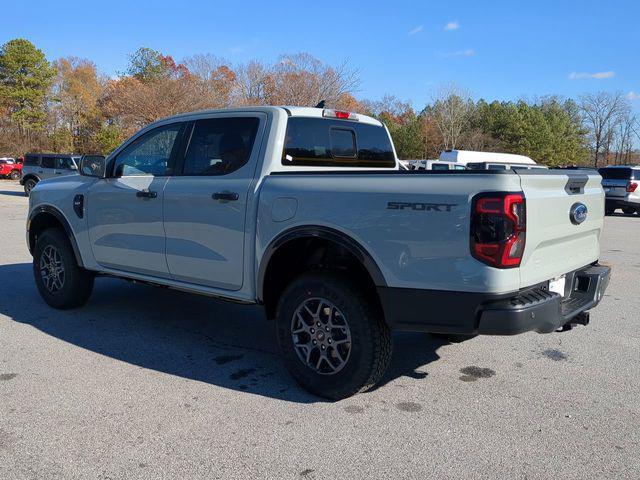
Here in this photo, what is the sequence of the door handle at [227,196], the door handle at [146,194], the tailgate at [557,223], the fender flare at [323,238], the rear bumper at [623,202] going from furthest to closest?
the rear bumper at [623,202] < the door handle at [146,194] < the door handle at [227,196] < the fender flare at [323,238] < the tailgate at [557,223]

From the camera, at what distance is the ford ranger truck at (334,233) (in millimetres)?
3164

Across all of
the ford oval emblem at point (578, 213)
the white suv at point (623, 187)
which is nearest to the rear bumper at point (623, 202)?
the white suv at point (623, 187)

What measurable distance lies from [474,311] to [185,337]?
2.87 m

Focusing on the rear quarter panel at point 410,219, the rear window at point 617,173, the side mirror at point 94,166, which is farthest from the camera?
the rear window at point 617,173

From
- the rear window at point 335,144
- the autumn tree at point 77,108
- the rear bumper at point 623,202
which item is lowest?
the rear bumper at point 623,202

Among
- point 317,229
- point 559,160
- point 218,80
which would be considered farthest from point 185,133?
point 559,160

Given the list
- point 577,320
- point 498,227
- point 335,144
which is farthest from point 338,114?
point 577,320

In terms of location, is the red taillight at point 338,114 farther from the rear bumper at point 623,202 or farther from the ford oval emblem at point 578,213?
the rear bumper at point 623,202

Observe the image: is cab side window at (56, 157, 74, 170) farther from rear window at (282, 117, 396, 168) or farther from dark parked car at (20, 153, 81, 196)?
rear window at (282, 117, 396, 168)

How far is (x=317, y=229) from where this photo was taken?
3.67 meters

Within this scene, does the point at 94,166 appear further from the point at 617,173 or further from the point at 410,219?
the point at 617,173

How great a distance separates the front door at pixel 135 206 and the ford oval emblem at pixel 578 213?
3111 mm

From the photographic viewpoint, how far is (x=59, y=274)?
5.82 m

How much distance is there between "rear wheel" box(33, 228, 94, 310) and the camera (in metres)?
5.70
